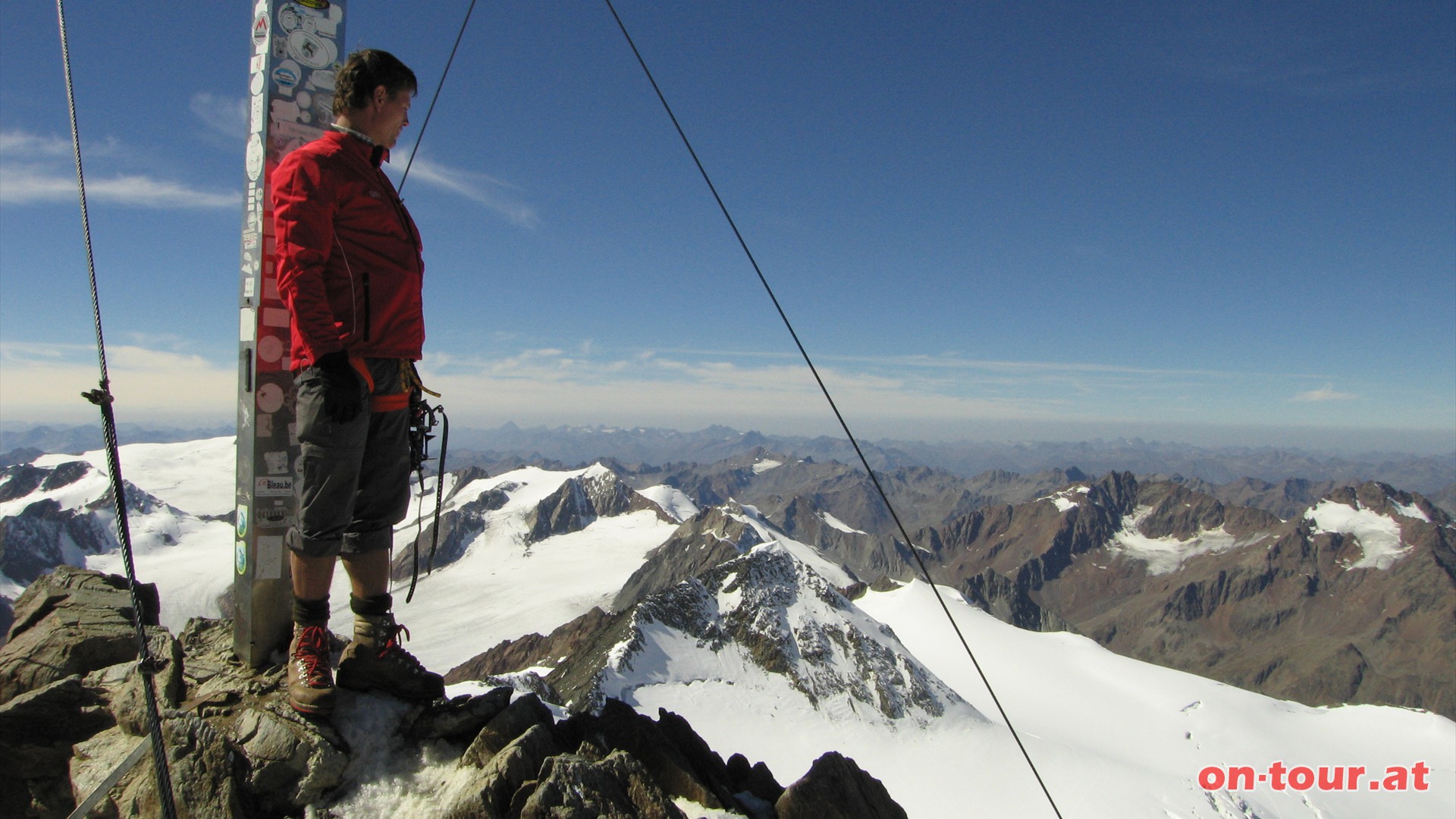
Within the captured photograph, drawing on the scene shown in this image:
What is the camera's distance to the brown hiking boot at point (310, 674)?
5398mm

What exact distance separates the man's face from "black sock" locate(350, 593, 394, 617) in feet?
12.8

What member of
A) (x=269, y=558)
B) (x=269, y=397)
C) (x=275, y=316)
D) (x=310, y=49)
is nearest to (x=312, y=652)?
(x=269, y=558)

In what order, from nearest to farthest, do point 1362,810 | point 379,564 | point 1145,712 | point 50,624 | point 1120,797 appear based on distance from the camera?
Result: point 379,564
point 50,624
point 1120,797
point 1362,810
point 1145,712

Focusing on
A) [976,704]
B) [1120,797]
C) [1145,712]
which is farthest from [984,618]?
[1120,797]

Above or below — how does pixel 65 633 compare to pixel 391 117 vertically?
below

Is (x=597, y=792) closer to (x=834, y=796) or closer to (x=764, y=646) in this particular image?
(x=834, y=796)

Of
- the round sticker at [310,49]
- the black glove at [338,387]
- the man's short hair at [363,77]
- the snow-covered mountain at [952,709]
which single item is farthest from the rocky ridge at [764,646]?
the man's short hair at [363,77]

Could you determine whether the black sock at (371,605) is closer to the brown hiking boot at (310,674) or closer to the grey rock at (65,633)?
the brown hiking boot at (310,674)

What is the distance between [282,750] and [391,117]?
505 centimetres

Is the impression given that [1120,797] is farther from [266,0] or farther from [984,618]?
[266,0]

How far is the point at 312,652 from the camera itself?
5.70 meters

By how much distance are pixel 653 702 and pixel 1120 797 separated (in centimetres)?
5367

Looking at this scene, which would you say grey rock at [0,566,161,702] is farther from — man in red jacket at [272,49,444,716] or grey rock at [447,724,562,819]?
grey rock at [447,724,562,819]

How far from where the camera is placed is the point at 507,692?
6520 millimetres
